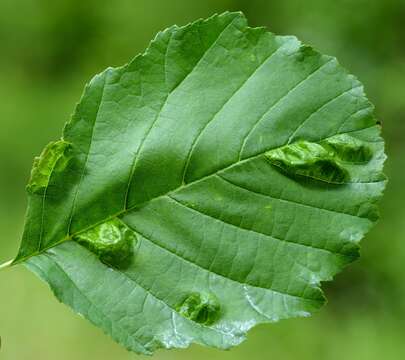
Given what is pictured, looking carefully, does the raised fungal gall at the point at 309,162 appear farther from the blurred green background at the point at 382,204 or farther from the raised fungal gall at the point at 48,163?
the blurred green background at the point at 382,204

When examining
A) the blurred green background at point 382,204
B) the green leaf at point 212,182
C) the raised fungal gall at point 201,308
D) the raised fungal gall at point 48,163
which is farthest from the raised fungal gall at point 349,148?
the blurred green background at point 382,204

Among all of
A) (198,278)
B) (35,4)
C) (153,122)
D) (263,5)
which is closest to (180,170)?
(153,122)

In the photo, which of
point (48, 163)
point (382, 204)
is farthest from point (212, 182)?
point (382, 204)

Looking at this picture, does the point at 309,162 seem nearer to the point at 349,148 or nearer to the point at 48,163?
the point at 349,148

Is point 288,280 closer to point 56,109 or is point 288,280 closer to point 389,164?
point 389,164

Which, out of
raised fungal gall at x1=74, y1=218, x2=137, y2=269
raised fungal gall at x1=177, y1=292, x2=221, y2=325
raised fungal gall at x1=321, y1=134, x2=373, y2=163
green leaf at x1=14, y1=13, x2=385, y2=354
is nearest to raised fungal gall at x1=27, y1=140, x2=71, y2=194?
green leaf at x1=14, y1=13, x2=385, y2=354

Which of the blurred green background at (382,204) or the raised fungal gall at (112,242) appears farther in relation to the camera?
the blurred green background at (382,204)
